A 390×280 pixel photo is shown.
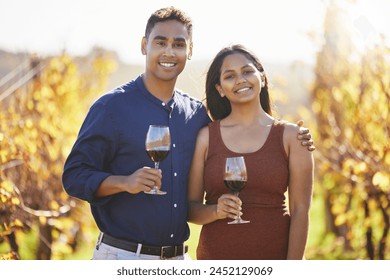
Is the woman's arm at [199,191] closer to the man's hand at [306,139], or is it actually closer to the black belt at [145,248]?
the black belt at [145,248]

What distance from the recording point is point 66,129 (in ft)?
20.8

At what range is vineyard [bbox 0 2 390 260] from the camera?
209 inches

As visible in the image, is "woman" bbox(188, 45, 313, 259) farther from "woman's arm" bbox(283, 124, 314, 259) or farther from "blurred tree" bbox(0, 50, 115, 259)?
"blurred tree" bbox(0, 50, 115, 259)

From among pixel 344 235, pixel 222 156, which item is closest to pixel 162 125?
pixel 222 156

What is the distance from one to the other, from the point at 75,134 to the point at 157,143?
131 inches

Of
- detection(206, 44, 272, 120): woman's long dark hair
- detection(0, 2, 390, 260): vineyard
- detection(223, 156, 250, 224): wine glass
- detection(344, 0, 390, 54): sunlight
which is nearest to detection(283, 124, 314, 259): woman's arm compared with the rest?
detection(223, 156, 250, 224): wine glass

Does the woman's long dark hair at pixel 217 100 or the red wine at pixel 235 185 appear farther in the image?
the woman's long dark hair at pixel 217 100

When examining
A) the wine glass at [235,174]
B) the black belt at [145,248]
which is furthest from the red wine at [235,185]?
the black belt at [145,248]

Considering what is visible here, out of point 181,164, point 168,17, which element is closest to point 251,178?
point 181,164

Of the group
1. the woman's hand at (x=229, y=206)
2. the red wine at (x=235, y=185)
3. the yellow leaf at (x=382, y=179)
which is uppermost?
the red wine at (x=235, y=185)

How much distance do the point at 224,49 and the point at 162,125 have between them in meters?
0.55

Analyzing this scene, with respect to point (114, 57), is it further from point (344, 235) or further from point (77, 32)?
point (344, 235)

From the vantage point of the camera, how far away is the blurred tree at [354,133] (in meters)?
5.32

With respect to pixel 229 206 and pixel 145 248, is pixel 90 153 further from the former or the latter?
pixel 229 206
